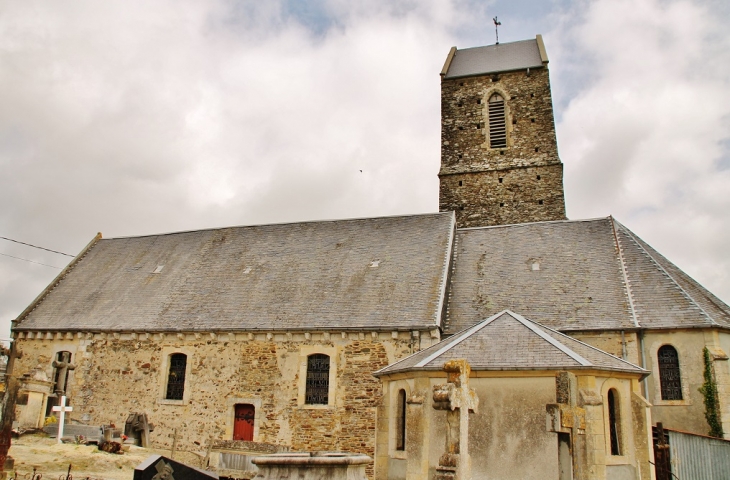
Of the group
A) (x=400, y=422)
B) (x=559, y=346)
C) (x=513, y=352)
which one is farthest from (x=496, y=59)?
(x=400, y=422)

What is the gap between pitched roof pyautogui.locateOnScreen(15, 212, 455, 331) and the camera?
1778 cm

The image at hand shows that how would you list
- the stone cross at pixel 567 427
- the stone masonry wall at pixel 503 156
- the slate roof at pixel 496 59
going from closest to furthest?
the stone cross at pixel 567 427 → the stone masonry wall at pixel 503 156 → the slate roof at pixel 496 59

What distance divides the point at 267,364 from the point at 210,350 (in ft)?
6.63

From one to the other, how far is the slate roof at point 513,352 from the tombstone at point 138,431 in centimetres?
779

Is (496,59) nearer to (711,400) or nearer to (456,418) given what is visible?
(711,400)

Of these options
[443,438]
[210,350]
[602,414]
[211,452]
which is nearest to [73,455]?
[211,452]

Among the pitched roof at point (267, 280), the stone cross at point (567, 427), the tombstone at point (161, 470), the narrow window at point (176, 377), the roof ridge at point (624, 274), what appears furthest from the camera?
the narrow window at point (176, 377)

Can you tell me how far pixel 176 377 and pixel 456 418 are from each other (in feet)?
40.4

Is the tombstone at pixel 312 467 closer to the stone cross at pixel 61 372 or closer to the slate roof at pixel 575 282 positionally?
the slate roof at pixel 575 282

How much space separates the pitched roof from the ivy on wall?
6.60 metres

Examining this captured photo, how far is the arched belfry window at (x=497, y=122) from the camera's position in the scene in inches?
957

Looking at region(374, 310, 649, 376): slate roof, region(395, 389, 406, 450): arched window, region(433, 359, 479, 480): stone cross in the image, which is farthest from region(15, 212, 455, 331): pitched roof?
region(433, 359, 479, 480): stone cross

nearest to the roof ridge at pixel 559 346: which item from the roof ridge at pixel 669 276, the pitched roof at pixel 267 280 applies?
the pitched roof at pixel 267 280

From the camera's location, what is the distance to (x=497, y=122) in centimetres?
2464
